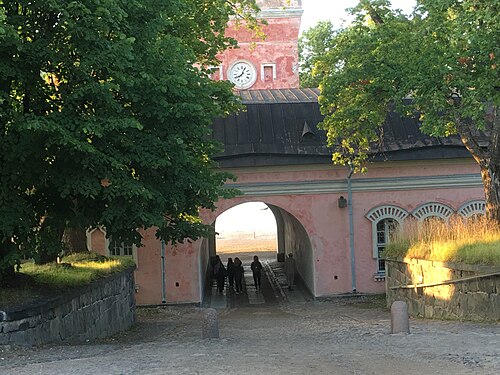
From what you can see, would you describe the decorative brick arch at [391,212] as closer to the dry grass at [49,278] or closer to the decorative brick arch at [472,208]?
the decorative brick arch at [472,208]

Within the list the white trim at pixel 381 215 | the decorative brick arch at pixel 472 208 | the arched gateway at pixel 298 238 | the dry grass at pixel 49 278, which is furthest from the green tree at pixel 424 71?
the decorative brick arch at pixel 472 208

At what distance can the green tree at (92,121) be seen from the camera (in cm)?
1039

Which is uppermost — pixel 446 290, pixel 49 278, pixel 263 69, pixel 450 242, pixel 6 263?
pixel 263 69

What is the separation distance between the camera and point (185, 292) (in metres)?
24.0

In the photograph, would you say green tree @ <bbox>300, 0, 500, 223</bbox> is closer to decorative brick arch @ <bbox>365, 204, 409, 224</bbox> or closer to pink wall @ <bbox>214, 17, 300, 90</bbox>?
decorative brick arch @ <bbox>365, 204, 409, 224</bbox>

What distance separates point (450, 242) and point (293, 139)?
405 inches

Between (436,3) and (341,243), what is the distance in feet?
37.8

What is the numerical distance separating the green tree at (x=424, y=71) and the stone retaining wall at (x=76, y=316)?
6885 mm

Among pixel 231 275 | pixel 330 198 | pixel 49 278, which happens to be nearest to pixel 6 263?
pixel 49 278

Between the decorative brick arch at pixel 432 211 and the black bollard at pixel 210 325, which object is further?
the decorative brick arch at pixel 432 211

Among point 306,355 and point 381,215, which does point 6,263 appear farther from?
point 381,215

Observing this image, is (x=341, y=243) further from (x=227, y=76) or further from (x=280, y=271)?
(x=227, y=76)

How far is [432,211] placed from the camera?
81.1ft

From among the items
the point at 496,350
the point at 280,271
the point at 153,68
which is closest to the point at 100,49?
the point at 153,68
